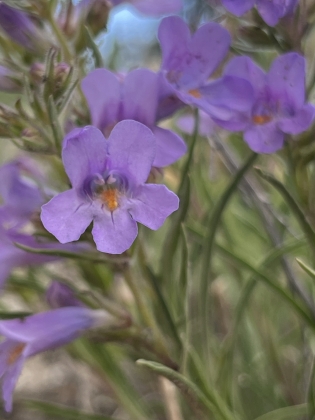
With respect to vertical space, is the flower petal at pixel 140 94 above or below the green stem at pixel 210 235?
above

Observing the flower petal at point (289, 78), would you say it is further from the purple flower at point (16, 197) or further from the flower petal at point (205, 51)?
the purple flower at point (16, 197)

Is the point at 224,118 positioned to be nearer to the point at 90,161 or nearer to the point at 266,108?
the point at 266,108

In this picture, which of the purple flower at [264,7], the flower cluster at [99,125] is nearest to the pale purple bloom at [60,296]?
the flower cluster at [99,125]

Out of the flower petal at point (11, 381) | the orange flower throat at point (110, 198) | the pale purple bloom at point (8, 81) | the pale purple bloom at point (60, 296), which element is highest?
the pale purple bloom at point (8, 81)

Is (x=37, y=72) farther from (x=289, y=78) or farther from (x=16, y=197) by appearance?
(x=289, y=78)

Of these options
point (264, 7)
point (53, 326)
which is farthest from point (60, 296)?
point (264, 7)

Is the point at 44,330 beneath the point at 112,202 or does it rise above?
beneath
